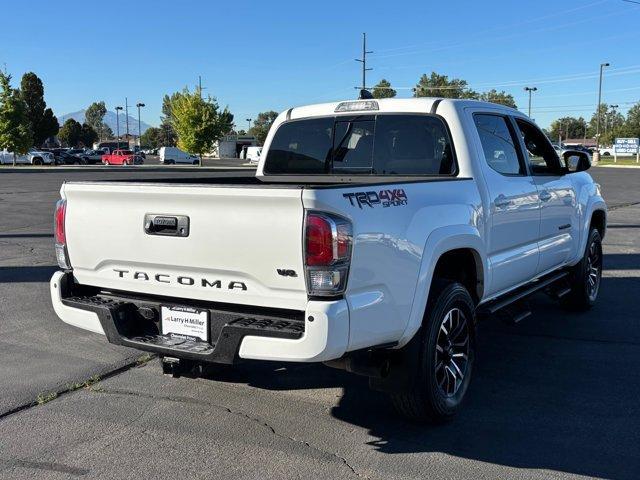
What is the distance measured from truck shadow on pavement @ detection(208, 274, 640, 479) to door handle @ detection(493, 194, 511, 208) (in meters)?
1.32

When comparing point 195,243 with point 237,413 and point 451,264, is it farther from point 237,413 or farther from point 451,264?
point 451,264

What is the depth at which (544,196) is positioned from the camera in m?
5.57

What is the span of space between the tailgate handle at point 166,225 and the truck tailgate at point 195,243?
0.02m

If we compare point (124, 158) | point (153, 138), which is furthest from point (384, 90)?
point (153, 138)

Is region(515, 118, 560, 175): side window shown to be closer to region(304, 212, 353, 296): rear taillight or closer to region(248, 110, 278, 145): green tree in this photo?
region(304, 212, 353, 296): rear taillight

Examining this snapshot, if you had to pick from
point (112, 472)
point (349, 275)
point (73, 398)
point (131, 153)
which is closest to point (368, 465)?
point (349, 275)

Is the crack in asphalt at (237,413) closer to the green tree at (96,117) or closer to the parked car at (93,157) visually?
the parked car at (93,157)

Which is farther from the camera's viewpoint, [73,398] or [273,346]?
[73,398]

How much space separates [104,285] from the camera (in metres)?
3.99

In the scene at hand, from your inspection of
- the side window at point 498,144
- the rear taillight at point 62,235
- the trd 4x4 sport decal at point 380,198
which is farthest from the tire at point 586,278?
the rear taillight at point 62,235

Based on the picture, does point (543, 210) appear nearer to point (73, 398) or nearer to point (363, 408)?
point (363, 408)

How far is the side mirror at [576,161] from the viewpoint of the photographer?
6.11 meters

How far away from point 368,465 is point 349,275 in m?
1.13

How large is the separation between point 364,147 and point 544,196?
5.48ft
